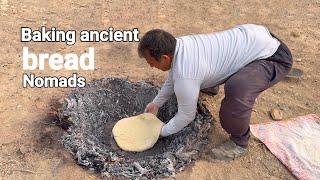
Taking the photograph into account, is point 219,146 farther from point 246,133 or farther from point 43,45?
point 43,45

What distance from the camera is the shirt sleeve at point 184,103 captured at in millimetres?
2846

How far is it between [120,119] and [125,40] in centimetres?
104

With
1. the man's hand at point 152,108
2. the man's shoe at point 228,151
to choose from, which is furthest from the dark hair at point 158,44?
the man's shoe at point 228,151

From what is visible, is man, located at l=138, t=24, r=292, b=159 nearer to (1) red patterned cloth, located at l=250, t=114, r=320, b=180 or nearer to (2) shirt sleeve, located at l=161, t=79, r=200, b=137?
(2) shirt sleeve, located at l=161, t=79, r=200, b=137

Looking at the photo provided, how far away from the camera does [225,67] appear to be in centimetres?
300

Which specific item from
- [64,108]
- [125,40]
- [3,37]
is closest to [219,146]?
[64,108]

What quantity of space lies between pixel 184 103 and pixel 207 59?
310 millimetres

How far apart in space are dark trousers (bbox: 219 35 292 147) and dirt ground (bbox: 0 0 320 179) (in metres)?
0.31

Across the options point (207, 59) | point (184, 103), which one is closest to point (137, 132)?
point (184, 103)

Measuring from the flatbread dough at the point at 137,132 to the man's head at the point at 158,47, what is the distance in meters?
0.64

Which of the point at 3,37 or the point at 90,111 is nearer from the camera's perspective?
the point at 90,111

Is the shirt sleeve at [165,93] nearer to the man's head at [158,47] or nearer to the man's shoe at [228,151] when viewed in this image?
the man's head at [158,47]

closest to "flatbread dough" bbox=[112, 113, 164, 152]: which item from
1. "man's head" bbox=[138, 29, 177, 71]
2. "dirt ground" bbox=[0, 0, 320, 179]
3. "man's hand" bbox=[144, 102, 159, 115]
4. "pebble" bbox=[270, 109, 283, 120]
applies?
"man's hand" bbox=[144, 102, 159, 115]

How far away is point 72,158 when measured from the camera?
3172 mm
